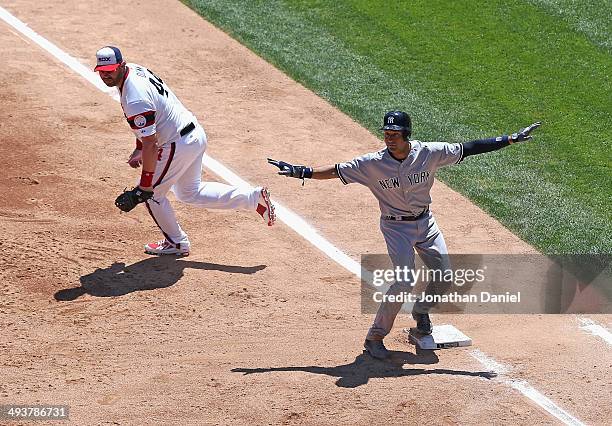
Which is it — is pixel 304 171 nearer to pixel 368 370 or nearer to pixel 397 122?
pixel 397 122

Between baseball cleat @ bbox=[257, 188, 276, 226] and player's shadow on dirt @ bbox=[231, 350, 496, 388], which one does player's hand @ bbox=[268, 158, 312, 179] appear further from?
baseball cleat @ bbox=[257, 188, 276, 226]

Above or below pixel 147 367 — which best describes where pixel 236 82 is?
above

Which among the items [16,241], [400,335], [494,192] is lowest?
[16,241]

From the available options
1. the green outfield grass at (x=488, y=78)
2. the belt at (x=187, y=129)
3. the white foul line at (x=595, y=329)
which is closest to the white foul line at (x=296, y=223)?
the white foul line at (x=595, y=329)

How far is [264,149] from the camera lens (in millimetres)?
10805

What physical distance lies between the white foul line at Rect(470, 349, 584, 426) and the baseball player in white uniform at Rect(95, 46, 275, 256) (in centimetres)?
241

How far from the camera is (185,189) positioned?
8852 mm

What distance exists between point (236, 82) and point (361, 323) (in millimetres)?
4952

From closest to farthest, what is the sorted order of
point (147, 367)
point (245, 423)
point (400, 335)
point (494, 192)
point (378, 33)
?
point (245, 423), point (147, 367), point (400, 335), point (494, 192), point (378, 33)

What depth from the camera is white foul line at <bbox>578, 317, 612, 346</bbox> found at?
7834mm

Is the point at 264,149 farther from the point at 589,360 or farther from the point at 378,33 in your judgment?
the point at 589,360

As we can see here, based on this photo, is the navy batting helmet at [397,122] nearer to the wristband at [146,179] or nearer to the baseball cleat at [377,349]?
the baseball cleat at [377,349]

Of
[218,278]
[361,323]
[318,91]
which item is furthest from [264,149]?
[361,323]

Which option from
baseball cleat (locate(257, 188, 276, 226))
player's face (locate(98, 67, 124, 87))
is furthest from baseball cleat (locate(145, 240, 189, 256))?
player's face (locate(98, 67, 124, 87))
